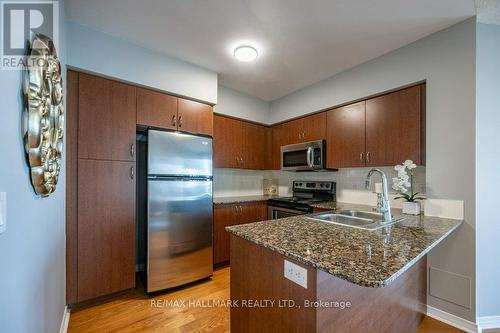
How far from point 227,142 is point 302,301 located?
2.53 meters

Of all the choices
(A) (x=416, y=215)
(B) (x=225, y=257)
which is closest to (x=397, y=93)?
(A) (x=416, y=215)

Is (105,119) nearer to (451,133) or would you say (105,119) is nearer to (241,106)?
(241,106)

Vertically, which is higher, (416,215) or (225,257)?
(416,215)

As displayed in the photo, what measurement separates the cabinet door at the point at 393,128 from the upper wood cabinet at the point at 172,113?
188cm

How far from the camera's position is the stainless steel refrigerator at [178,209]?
222 centimetres

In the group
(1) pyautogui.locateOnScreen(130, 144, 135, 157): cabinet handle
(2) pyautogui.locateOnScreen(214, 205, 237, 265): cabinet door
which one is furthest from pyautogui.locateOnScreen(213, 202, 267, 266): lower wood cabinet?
(1) pyautogui.locateOnScreen(130, 144, 135, 157): cabinet handle

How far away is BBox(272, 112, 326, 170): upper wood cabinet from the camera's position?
2992mm

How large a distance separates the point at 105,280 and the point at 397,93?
3.41 meters

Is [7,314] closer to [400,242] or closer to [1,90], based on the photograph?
[1,90]

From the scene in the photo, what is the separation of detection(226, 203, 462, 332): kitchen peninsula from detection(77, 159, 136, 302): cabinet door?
1.38 meters

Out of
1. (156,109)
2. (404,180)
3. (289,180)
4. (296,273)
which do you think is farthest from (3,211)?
(289,180)

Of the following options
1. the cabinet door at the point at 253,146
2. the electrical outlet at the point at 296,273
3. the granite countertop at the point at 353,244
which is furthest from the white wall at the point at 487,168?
the cabinet door at the point at 253,146

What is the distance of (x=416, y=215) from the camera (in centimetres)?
203

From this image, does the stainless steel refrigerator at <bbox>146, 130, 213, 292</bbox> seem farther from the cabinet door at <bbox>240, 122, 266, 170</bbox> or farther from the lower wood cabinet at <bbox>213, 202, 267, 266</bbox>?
the cabinet door at <bbox>240, 122, 266, 170</bbox>
